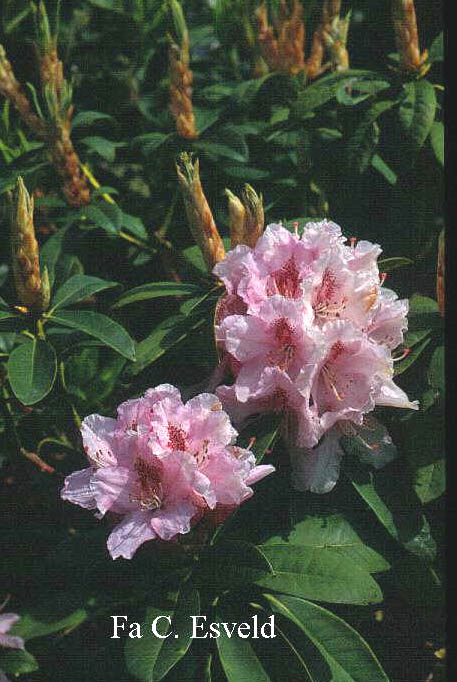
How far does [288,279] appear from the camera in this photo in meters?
1.38

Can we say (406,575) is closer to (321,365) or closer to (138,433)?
(321,365)

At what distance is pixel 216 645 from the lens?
1.41 metres

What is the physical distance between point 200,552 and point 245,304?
1.37 ft

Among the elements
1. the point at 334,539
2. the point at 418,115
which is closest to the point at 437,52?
the point at 418,115

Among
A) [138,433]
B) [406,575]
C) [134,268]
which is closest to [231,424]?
[138,433]

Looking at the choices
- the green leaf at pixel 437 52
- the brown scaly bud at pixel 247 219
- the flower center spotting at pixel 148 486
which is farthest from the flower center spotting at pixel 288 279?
the green leaf at pixel 437 52

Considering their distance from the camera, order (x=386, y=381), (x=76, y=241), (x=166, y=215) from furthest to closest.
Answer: (x=166, y=215)
(x=76, y=241)
(x=386, y=381)

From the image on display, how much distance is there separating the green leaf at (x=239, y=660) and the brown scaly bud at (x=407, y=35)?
1198 millimetres

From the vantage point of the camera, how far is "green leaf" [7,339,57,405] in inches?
55.3

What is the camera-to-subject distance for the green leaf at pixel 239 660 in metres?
1.34

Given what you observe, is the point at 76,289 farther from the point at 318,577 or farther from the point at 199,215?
the point at 318,577

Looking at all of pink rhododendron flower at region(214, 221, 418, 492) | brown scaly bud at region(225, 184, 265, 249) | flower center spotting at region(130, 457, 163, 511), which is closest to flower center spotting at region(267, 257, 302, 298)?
pink rhododendron flower at region(214, 221, 418, 492)

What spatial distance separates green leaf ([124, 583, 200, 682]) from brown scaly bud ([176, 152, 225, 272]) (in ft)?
1.87

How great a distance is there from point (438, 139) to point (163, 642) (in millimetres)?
1134
